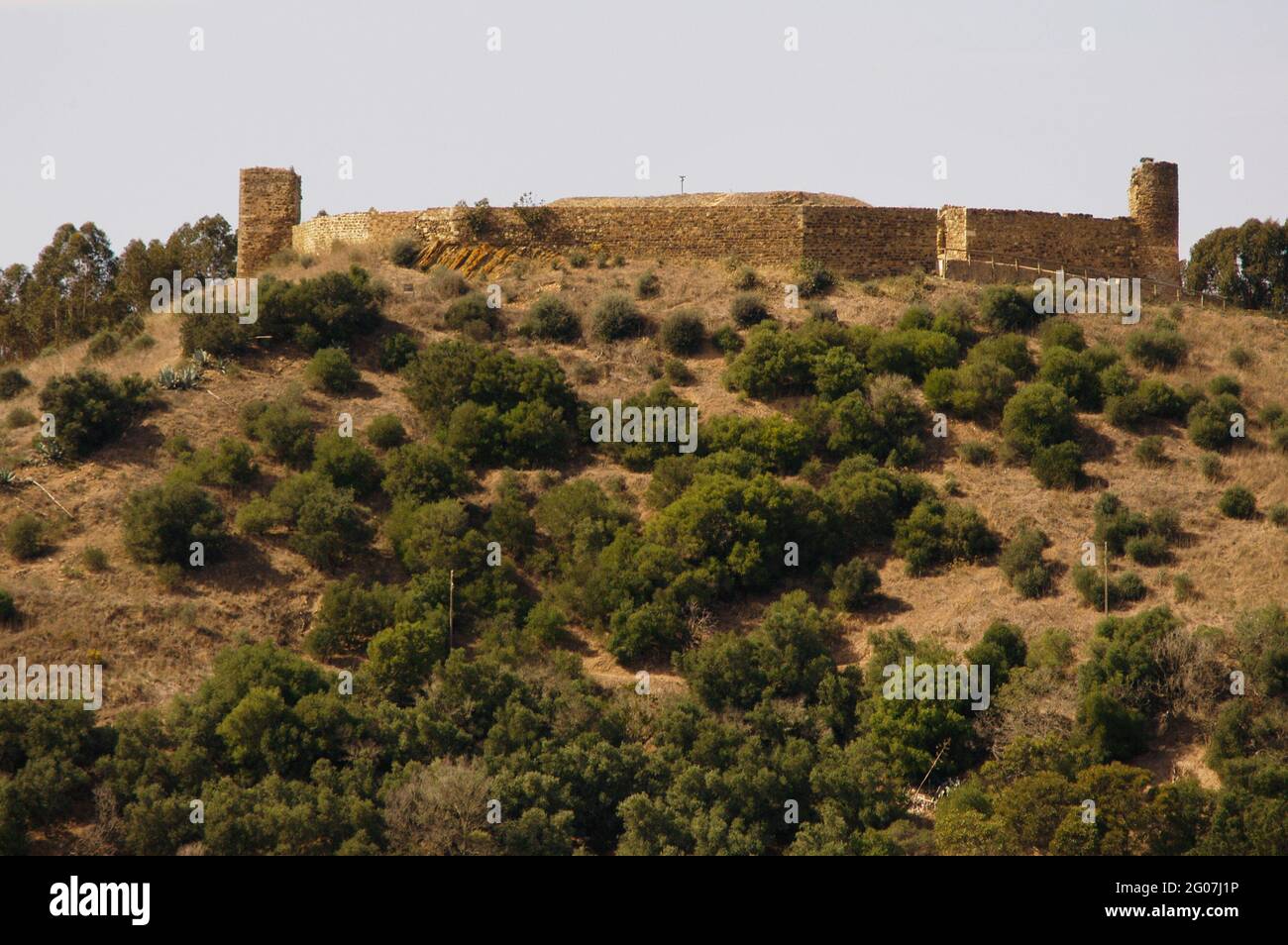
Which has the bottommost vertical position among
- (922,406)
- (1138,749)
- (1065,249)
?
(1138,749)

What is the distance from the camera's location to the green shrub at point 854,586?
27.9 meters

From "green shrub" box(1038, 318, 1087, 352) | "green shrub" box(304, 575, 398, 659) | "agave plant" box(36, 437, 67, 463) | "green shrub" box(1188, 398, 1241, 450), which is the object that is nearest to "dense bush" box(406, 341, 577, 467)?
"green shrub" box(304, 575, 398, 659)

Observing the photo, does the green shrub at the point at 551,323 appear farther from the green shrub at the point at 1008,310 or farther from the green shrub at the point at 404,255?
the green shrub at the point at 1008,310

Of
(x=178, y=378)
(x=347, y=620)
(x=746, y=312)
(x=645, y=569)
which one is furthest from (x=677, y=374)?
(x=347, y=620)

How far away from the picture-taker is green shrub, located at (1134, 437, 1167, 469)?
98.2ft

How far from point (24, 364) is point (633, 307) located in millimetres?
10443

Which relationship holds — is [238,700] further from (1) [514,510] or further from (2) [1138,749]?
(2) [1138,749]

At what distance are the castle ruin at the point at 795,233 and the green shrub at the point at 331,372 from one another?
4.42 m

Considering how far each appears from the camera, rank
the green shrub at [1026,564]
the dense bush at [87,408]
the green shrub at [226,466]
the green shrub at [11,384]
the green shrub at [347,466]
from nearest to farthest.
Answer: the green shrub at [1026,564] → the green shrub at [226,466] → the green shrub at [347,466] → the dense bush at [87,408] → the green shrub at [11,384]

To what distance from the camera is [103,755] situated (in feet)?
77.5

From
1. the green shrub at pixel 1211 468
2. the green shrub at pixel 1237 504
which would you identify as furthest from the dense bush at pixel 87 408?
the green shrub at pixel 1237 504

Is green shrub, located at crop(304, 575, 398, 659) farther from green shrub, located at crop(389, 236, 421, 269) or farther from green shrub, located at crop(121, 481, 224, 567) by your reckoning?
green shrub, located at crop(389, 236, 421, 269)

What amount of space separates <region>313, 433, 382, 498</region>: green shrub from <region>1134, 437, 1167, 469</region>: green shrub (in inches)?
430
